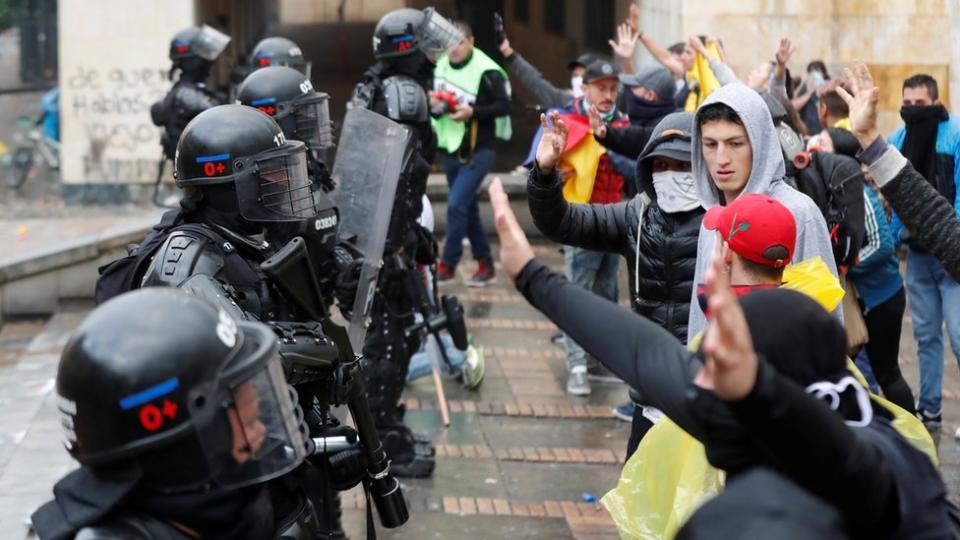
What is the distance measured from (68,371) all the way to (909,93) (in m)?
5.75

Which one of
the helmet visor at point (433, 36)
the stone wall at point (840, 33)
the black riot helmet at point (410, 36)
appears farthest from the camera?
the stone wall at point (840, 33)

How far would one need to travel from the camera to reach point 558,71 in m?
25.8

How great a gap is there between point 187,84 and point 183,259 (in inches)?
255

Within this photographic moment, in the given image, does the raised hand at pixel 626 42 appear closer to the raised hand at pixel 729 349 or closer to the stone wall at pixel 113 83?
the stone wall at pixel 113 83

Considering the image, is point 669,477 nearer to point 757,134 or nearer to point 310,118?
point 757,134

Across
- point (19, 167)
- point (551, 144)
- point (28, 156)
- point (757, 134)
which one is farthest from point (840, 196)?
point (28, 156)

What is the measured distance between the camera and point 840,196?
20.0ft

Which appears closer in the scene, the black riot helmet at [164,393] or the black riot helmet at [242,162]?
the black riot helmet at [164,393]

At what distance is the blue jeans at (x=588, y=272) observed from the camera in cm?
859

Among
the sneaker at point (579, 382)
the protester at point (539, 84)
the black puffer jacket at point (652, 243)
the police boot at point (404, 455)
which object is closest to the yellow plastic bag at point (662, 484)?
the black puffer jacket at point (652, 243)

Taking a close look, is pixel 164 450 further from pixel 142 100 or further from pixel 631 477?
pixel 142 100

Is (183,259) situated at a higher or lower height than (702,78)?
lower

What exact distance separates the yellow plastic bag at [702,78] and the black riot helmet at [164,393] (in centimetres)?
658

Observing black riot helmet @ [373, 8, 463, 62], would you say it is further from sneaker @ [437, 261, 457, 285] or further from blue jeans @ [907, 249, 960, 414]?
sneaker @ [437, 261, 457, 285]
